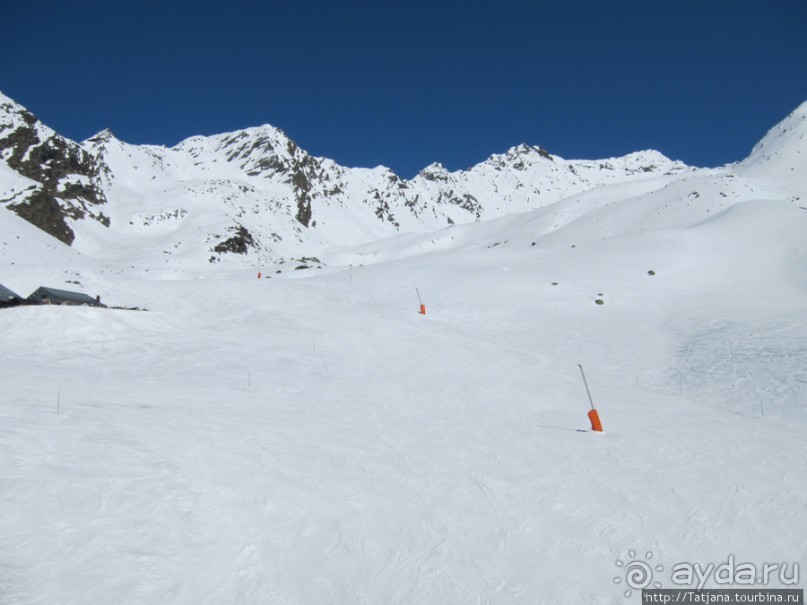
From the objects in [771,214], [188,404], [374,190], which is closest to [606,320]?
[188,404]

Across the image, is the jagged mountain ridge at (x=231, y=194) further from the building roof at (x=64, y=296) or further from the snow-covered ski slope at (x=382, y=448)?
the building roof at (x=64, y=296)

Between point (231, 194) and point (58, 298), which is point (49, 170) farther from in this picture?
point (58, 298)

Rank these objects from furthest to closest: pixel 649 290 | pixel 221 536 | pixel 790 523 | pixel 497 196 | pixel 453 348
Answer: pixel 497 196 < pixel 649 290 < pixel 453 348 < pixel 790 523 < pixel 221 536

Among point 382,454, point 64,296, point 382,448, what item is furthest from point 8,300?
point 382,454

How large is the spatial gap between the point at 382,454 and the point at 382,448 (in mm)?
251

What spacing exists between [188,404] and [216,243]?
62.8 meters

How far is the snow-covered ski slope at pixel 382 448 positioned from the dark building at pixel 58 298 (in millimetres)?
1683

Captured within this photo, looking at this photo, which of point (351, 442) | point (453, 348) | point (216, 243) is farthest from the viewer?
point (216, 243)

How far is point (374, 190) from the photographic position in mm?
138125

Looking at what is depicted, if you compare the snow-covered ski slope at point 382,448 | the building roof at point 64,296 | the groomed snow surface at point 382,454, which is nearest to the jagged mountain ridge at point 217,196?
the building roof at point 64,296

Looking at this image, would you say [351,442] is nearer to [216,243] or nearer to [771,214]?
[771,214]

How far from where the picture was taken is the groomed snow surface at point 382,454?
16.6ft

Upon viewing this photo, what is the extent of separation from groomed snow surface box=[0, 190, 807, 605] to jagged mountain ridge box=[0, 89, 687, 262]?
174 ft

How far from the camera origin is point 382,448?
26.8 ft
